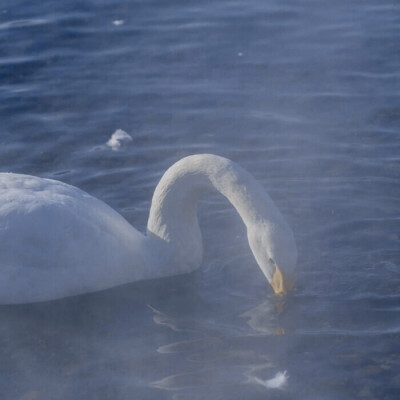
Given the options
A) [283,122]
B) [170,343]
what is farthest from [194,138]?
[170,343]

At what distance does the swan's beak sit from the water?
0.18 m

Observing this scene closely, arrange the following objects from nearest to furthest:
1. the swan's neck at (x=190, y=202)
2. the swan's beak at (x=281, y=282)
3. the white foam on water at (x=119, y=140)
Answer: the swan's beak at (x=281, y=282) → the swan's neck at (x=190, y=202) → the white foam on water at (x=119, y=140)

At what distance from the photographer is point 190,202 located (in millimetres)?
8648

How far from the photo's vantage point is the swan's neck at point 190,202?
789 centimetres

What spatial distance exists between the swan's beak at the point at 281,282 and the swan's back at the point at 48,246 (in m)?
1.39

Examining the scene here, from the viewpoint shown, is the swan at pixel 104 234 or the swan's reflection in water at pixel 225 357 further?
the swan at pixel 104 234

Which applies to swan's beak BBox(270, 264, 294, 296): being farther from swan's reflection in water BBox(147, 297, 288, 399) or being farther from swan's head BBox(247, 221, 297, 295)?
swan's reflection in water BBox(147, 297, 288, 399)

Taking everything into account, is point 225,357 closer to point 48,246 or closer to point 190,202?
point 190,202

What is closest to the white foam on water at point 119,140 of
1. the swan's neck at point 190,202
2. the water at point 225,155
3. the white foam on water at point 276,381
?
the water at point 225,155

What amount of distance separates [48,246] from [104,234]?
1.57ft

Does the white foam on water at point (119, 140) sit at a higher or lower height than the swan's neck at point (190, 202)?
lower

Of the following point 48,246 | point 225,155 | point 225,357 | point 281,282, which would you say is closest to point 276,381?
point 225,357

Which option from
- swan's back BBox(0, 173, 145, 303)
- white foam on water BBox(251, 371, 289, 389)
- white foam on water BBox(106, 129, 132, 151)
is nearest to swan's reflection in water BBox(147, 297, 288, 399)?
white foam on water BBox(251, 371, 289, 389)

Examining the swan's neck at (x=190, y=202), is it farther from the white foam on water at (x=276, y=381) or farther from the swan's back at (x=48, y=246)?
the white foam on water at (x=276, y=381)
